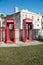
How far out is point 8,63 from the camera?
918cm

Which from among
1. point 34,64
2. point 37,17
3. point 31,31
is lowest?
point 34,64

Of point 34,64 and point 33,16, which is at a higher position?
point 33,16

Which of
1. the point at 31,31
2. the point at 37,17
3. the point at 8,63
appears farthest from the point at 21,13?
the point at 8,63

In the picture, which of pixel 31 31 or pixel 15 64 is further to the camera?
pixel 31 31

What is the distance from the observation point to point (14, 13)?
161ft

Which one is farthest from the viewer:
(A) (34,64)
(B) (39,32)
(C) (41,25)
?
(C) (41,25)

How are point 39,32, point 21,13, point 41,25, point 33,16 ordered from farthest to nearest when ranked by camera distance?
point 41,25, point 33,16, point 21,13, point 39,32

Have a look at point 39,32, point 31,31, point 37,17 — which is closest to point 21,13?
point 37,17

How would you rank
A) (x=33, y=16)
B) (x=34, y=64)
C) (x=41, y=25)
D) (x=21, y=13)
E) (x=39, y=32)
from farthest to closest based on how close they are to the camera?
(x=41, y=25)
(x=33, y=16)
(x=21, y=13)
(x=39, y=32)
(x=34, y=64)

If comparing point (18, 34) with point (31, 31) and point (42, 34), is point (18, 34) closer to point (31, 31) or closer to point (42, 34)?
point (31, 31)

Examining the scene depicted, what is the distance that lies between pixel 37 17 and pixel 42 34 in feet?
69.7

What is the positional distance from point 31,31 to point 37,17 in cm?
2984

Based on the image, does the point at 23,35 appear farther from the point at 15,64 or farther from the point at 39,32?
the point at 15,64

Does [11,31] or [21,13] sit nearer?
[11,31]
